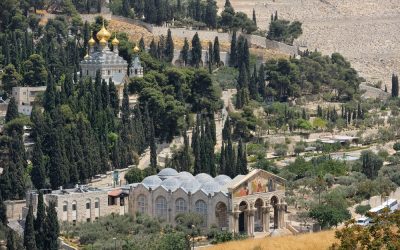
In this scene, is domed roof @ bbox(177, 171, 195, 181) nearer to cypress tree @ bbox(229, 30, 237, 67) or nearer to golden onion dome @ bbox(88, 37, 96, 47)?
golden onion dome @ bbox(88, 37, 96, 47)

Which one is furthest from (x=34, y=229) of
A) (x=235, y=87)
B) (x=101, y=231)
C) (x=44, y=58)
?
(x=235, y=87)

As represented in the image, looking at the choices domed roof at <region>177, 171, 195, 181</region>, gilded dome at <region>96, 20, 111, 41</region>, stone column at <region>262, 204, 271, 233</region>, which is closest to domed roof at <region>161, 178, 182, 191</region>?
domed roof at <region>177, 171, 195, 181</region>

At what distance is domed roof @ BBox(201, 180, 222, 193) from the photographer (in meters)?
71.1

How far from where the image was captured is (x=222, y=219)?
7131 centimetres

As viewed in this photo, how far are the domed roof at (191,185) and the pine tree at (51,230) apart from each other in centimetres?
812

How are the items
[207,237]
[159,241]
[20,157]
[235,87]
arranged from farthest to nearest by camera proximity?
[235,87] < [20,157] < [207,237] < [159,241]

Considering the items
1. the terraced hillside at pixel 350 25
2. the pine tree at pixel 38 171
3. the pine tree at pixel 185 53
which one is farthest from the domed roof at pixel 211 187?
the terraced hillside at pixel 350 25

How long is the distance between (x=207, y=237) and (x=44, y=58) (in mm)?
25784

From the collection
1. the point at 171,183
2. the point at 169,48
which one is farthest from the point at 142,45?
the point at 171,183

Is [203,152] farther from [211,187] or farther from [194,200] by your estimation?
[194,200]

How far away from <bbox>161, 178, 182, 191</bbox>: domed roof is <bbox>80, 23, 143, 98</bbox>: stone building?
60.6 feet

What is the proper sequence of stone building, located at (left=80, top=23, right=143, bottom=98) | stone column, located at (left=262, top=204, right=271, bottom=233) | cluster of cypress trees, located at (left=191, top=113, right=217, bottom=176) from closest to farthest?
stone column, located at (left=262, top=204, right=271, bottom=233)
cluster of cypress trees, located at (left=191, top=113, right=217, bottom=176)
stone building, located at (left=80, top=23, right=143, bottom=98)

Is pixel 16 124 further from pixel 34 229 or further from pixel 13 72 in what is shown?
pixel 34 229

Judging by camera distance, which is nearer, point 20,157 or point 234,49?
point 20,157
